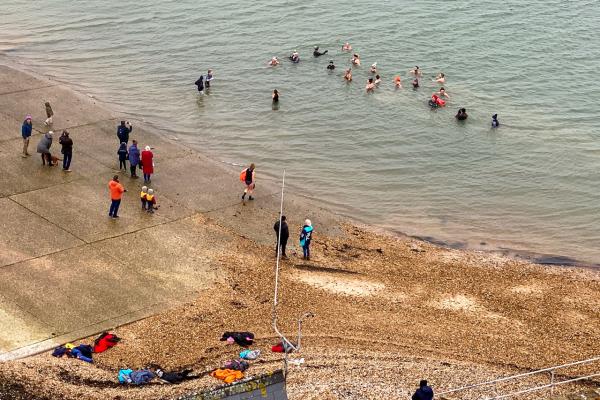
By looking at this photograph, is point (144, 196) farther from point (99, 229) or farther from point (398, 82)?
point (398, 82)

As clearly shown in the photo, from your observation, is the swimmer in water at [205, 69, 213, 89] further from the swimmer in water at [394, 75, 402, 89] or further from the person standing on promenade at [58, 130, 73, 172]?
the person standing on promenade at [58, 130, 73, 172]

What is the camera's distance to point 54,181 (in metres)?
27.5

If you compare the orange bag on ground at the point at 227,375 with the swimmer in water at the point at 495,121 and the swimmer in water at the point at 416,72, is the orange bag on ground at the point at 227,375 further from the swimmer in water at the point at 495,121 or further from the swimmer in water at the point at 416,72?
the swimmer in water at the point at 416,72

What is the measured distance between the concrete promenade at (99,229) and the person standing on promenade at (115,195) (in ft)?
0.96

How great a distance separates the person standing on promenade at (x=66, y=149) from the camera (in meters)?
28.0

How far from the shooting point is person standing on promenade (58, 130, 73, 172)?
91.9 feet

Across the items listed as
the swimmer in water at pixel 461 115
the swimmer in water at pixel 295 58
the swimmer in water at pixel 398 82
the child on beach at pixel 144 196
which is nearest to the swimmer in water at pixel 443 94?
the swimmer in water at pixel 398 82

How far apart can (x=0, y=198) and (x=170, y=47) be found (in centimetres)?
2045

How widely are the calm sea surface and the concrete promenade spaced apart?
325 centimetres

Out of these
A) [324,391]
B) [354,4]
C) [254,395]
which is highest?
[354,4]

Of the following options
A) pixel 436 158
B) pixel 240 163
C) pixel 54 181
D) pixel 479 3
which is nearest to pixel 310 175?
pixel 240 163

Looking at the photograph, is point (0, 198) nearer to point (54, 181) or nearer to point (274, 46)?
point (54, 181)

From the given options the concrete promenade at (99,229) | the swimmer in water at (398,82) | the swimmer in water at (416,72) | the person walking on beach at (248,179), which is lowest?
the concrete promenade at (99,229)

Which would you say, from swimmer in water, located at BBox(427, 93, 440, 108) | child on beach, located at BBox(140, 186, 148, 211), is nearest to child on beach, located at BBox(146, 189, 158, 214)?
child on beach, located at BBox(140, 186, 148, 211)
